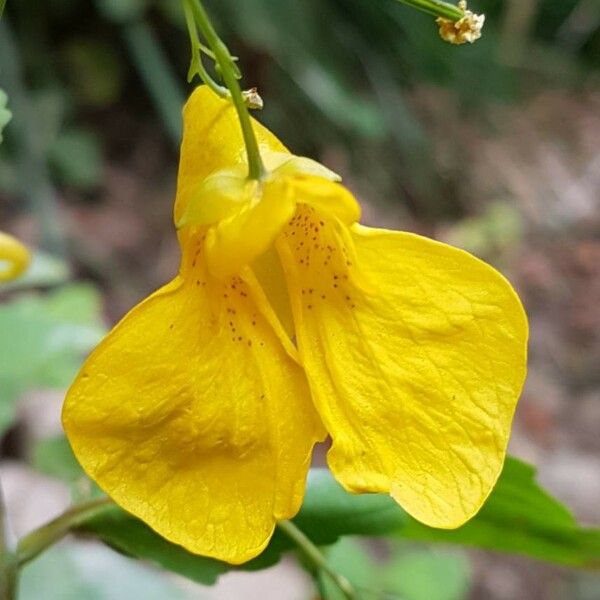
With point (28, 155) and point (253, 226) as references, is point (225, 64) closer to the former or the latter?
point (253, 226)

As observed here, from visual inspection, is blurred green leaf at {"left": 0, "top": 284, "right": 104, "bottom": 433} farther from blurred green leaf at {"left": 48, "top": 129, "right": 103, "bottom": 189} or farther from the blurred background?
blurred green leaf at {"left": 48, "top": 129, "right": 103, "bottom": 189}

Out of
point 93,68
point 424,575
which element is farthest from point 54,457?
point 93,68

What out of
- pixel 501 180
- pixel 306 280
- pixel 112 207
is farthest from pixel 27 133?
pixel 306 280

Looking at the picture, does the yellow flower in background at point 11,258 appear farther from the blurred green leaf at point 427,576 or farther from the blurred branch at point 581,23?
the blurred branch at point 581,23

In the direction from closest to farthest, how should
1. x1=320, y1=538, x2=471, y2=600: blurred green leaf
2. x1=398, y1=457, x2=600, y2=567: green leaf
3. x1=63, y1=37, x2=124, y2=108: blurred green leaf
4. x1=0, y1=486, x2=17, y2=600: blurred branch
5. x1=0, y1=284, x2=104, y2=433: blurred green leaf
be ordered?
x1=0, y1=486, x2=17, y2=600: blurred branch, x1=398, y1=457, x2=600, y2=567: green leaf, x1=0, y1=284, x2=104, y2=433: blurred green leaf, x1=320, y1=538, x2=471, y2=600: blurred green leaf, x1=63, y1=37, x2=124, y2=108: blurred green leaf

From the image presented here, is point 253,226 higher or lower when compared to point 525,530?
higher

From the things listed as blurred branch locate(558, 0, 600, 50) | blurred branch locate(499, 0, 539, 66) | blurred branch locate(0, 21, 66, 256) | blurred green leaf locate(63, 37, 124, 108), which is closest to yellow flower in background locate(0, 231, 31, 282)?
blurred branch locate(0, 21, 66, 256)

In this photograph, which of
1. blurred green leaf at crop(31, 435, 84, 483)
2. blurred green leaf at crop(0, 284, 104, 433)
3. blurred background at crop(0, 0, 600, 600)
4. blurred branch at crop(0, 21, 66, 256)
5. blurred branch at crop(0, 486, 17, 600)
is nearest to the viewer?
blurred branch at crop(0, 486, 17, 600)
